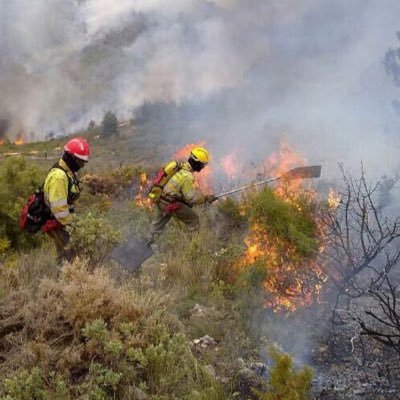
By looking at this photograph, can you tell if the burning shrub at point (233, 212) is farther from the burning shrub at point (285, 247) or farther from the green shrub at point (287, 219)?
the green shrub at point (287, 219)

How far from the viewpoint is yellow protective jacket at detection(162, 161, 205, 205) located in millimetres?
7273

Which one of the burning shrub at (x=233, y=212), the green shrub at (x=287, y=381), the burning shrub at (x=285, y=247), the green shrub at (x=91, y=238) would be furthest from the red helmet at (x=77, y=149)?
the green shrub at (x=287, y=381)

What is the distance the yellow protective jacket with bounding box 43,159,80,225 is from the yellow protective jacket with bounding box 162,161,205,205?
227 cm

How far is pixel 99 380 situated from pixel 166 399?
17.5 inches

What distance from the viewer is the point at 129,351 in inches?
133

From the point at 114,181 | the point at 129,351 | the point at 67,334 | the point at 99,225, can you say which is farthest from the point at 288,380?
the point at 114,181

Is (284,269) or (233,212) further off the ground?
(233,212)

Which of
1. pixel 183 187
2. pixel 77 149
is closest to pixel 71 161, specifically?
pixel 77 149

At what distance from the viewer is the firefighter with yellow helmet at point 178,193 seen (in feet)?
23.9

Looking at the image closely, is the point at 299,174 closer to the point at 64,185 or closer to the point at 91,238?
the point at 91,238

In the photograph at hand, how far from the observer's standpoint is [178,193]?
742 centimetres

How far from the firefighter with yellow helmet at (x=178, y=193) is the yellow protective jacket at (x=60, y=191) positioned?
7.43ft

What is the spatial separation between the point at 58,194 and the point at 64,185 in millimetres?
111

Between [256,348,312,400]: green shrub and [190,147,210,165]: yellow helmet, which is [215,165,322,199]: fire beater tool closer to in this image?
[190,147,210,165]: yellow helmet
